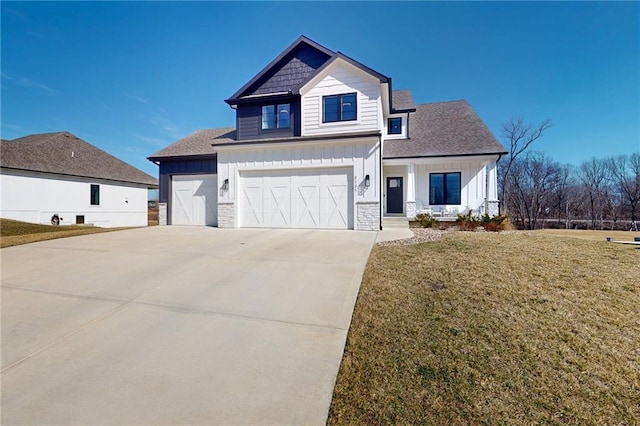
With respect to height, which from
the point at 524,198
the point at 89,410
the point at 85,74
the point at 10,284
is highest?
the point at 85,74

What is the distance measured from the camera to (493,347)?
2883 millimetres

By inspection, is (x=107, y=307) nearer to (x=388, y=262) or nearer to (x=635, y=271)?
(x=388, y=262)

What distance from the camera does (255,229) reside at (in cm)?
1099

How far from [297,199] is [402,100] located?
10.3 metres

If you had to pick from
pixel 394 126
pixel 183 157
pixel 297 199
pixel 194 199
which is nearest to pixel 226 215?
pixel 194 199

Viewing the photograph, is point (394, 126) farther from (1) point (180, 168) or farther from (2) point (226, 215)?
(1) point (180, 168)

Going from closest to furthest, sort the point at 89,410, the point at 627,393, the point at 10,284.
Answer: the point at 89,410
the point at 627,393
the point at 10,284

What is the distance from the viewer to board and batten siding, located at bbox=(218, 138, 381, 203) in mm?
10227

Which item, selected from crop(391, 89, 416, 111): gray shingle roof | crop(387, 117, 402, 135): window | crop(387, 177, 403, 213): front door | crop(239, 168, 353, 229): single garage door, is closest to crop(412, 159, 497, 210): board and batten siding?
crop(387, 177, 403, 213): front door

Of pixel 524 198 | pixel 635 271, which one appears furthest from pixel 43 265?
pixel 524 198

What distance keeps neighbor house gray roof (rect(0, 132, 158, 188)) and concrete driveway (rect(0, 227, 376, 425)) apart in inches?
669

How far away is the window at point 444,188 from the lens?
44.8ft

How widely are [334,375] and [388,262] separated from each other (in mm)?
3540

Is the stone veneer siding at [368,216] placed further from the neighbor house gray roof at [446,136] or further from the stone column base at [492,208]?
the stone column base at [492,208]
